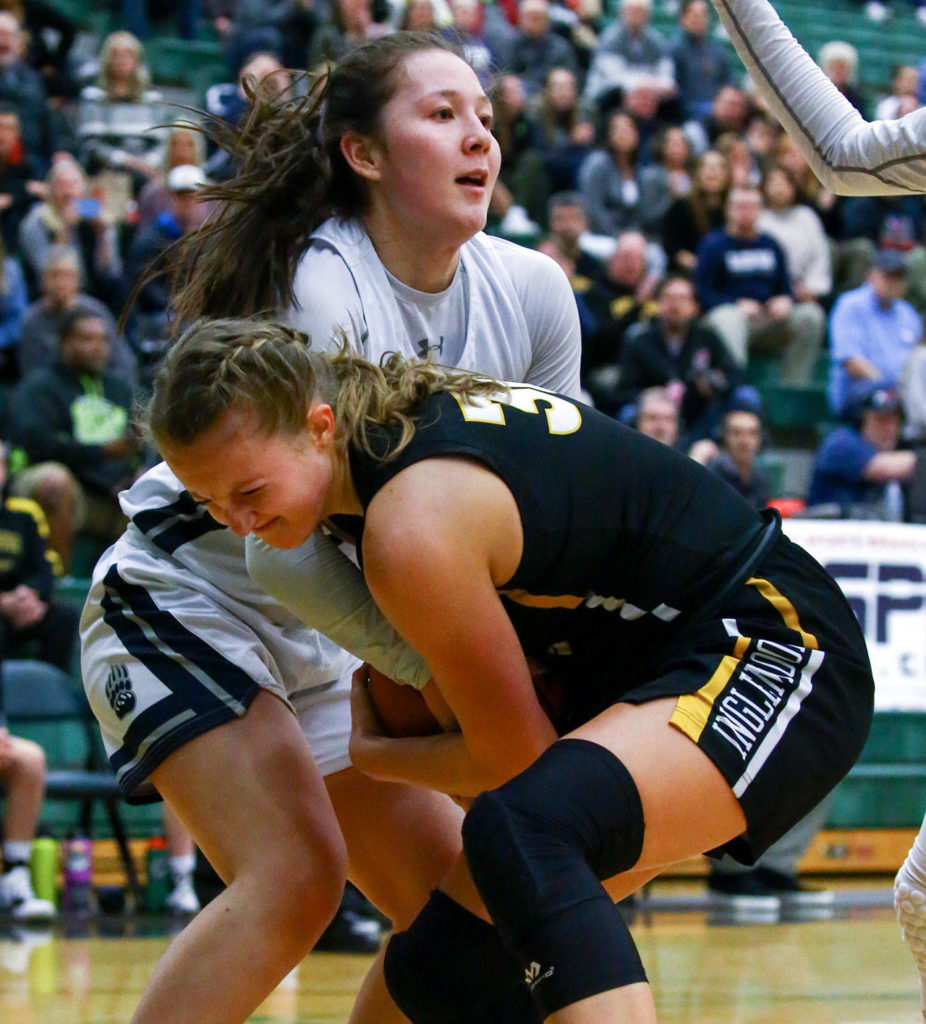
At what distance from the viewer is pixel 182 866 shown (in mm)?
6105

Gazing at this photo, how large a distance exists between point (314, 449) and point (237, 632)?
0.60 meters

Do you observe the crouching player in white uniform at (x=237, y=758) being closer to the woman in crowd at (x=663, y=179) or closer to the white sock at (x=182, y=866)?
the white sock at (x=182, y=866)

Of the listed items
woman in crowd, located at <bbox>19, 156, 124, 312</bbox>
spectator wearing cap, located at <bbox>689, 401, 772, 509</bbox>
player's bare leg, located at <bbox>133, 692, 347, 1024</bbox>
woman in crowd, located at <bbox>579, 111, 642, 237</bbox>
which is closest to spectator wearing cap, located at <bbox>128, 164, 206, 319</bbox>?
woman in crowd, located at <bbox>19, 156, 124, 312</bbox>

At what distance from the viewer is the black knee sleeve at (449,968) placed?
2363 millimetres

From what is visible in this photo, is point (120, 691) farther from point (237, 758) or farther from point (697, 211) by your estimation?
point (697, 211)

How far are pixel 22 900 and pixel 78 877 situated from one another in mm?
398

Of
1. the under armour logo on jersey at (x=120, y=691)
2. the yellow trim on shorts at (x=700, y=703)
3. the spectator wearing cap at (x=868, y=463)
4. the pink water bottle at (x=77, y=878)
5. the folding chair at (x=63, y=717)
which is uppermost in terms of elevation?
the yellow trim on shorts at (x=700, y=703)

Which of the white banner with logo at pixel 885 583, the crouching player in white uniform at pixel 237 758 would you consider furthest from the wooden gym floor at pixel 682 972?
the crouching player in white uniform at pixel 237 758

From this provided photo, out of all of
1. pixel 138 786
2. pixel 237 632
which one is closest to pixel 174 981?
pixel 138 786

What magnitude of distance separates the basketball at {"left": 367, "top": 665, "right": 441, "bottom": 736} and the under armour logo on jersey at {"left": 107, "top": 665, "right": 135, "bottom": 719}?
42cm

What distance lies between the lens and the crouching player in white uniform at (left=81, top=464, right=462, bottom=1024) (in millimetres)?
2551

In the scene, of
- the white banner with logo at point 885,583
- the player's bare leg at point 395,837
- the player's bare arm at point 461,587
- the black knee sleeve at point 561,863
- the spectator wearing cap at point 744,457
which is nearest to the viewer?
the black knee sleeve at point 561,863

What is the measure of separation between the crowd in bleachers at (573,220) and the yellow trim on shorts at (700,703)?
4912mm

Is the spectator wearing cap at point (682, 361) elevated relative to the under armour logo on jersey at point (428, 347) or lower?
lower
